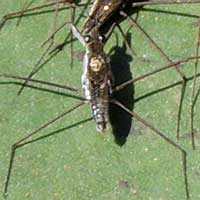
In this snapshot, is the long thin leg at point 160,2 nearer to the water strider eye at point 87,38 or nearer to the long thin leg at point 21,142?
the water strider eye at point 87,38

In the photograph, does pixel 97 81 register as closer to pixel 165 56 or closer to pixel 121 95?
pixel 121 95

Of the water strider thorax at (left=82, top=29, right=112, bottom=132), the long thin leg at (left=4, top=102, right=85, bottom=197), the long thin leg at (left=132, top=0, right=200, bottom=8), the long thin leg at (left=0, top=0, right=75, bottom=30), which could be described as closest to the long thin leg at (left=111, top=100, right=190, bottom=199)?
the water strider thorax at (left=82, top=29, right=112, bottom=132)

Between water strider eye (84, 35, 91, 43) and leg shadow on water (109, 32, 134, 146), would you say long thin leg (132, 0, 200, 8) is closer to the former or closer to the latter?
leg shadow on water (109, 32, 134, 146)

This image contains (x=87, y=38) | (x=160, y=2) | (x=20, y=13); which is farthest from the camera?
(x=20, y=13)

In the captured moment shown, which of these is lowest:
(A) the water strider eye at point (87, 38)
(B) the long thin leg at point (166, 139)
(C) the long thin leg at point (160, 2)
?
(B) the long thin leg at point (166, 139)

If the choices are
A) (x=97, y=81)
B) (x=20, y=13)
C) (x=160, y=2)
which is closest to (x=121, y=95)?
(x=97, y=81)

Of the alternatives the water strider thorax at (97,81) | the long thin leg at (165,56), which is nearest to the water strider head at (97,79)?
the water strider thorax at (97,81)

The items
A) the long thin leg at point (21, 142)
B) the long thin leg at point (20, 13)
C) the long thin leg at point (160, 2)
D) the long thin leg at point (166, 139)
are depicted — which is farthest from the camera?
the long thin leg at point (20, 13)

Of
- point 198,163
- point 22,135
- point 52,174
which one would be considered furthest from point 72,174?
point 198,163
